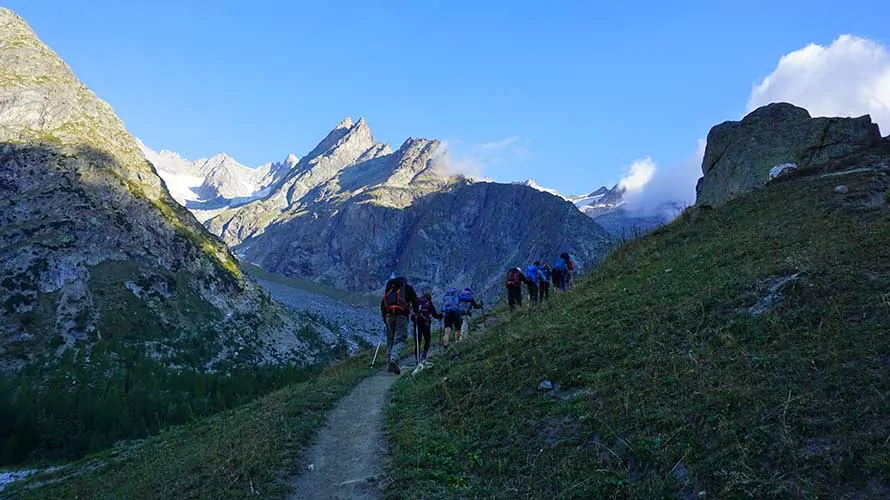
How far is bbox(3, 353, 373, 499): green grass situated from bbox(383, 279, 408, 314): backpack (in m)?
2.98

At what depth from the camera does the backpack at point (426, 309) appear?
23.2 m

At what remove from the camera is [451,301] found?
25.2 metres

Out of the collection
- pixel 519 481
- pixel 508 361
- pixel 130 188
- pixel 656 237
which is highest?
pixel 130 188

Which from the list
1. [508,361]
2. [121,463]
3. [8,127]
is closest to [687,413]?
[508,361]

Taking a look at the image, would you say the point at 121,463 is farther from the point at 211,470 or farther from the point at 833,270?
the point at 833,270

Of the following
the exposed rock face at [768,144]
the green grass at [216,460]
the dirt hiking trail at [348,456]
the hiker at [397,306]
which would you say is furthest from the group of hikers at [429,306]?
the exposed rock face at [768,144]

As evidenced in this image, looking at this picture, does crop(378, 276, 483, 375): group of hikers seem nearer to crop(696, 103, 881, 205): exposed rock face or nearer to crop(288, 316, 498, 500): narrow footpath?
crop(288, 316, 498, 500): narrow footpath

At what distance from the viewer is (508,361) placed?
14258 millimetres

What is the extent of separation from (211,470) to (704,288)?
42.6 ft

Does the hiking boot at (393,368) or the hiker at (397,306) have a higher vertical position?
the hiker at (397,306)

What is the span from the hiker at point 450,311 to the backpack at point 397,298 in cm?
361

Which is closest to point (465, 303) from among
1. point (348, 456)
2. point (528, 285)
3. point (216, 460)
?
point (528, 285)

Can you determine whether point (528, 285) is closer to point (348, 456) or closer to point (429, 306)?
point (429, 306)

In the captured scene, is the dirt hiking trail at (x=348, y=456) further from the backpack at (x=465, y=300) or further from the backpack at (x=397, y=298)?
the backpack at (x=465, y=300)
